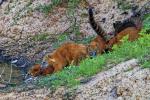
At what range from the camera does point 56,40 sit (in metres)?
18.2

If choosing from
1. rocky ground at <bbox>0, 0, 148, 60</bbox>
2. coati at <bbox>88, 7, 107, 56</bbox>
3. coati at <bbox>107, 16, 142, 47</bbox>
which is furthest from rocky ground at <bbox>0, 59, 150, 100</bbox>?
rocky ground at <bbox>0, 0, 148, 60</bbox>

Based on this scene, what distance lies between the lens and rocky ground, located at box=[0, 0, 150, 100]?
9070mm

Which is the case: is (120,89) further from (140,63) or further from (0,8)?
(0,8)

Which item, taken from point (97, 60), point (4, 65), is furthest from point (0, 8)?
point (97, 60)

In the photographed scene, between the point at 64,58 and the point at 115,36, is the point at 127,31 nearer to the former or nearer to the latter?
the point at 115,36

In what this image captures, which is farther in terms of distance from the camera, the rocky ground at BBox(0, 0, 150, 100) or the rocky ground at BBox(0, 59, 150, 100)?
the rocky ground at BBox(0, 0, 150, 100)

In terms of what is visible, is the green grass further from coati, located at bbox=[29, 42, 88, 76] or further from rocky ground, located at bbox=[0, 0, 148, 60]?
rocky ground, located at bbox=[0, 0, 148, 60]

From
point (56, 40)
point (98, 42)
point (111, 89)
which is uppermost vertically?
point (111, 89)

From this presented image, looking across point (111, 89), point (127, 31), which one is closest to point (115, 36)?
point (127, 31)

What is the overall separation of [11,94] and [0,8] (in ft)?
41.4

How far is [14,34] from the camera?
20.0 metres

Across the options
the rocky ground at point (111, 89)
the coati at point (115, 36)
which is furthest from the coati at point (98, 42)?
the rocky ground at point (111, 89)

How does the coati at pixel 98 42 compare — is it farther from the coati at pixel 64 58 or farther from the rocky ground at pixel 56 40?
the rocky ground at pixel 56 40

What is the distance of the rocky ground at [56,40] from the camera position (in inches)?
357
